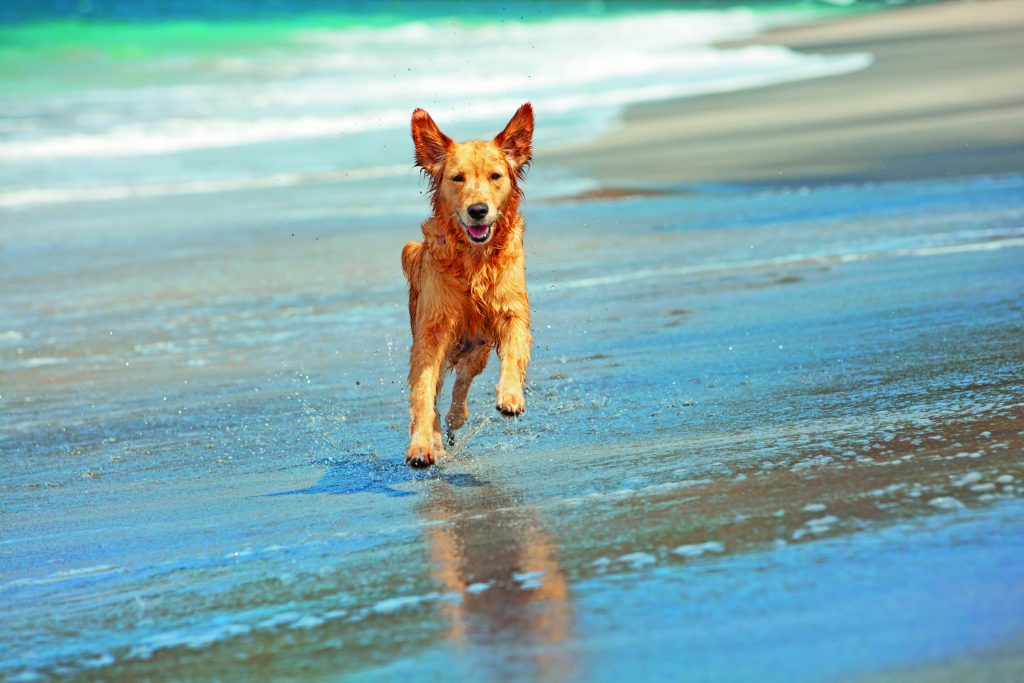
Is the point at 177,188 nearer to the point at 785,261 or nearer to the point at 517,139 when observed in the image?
A: the point at 785,261

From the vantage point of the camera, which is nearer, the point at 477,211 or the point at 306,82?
the point at 477,211

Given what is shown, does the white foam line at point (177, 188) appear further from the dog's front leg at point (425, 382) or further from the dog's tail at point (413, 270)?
the dog's front leg at point (425, 382)

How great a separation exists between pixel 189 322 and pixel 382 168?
7562 mm

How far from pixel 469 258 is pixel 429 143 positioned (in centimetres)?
54

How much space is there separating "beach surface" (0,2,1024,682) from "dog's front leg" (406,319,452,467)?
13 centimetres

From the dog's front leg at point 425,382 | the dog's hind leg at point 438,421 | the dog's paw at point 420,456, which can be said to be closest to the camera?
the dog's paw at point 420,456

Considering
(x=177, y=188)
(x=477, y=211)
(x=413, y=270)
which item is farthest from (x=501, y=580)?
(x=177, y=188)

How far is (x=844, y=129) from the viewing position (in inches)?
587

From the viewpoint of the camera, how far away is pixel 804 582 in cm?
336

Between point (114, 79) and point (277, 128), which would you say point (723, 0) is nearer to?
point (114, 79)

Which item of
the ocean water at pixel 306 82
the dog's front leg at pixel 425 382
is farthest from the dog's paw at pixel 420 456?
the ocean water at pixel 306 82

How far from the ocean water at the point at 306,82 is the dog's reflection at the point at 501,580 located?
27.4 feet

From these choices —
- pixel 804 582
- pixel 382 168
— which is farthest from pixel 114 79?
pixel 804 582

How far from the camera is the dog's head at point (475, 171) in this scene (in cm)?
542
